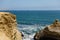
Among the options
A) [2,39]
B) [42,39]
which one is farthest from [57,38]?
[2,39]

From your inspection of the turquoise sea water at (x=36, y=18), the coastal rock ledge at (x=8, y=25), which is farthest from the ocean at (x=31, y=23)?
the coastal rock ledge at (x=8, y=25)

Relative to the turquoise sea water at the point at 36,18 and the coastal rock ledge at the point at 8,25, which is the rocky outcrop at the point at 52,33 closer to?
the coastal rock ledge at the point at 8,25

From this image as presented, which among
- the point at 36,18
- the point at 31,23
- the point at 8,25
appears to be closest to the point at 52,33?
the point at 8,25

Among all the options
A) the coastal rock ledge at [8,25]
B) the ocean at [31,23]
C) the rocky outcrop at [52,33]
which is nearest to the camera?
the coastal rock ledge at [8,25]

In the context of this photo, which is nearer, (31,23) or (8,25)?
(8,25)

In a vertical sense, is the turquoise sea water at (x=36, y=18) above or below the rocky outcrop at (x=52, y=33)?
below

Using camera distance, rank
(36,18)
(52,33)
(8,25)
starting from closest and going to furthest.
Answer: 1. (8,25)
2. (52,33)
3. (36,18)

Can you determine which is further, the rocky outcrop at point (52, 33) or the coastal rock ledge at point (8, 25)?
the rocky outcrop at point (52, 33)

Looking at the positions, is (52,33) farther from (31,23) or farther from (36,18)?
(36,18)

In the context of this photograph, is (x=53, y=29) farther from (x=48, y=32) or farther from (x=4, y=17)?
(x=4, y=17)

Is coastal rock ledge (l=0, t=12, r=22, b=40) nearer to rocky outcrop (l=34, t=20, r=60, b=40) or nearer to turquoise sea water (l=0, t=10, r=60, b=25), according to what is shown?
rocky outcrop (l=34, t=20, r=60, b=40)

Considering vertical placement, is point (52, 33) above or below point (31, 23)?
above

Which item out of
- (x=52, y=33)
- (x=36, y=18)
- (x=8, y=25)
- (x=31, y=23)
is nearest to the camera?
(x=8, y=25)

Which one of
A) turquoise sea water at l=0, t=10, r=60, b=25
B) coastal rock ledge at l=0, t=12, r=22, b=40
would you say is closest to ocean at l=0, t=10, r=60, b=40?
turquoise sea water at l=0, t=10, r=60, b=25
